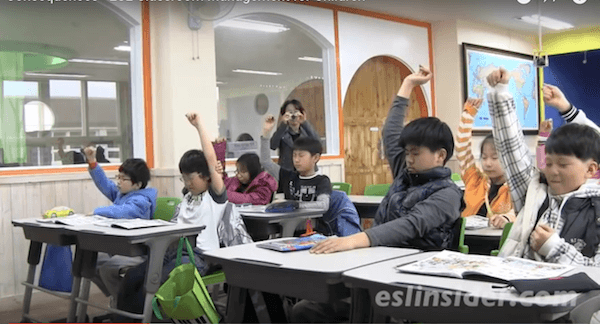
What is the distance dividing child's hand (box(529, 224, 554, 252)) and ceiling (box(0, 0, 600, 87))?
4.12 metres

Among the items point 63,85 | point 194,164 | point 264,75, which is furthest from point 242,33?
point 194,164

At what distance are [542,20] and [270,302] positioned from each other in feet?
25.1

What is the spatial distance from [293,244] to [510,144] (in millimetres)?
807

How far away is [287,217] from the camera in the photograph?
352 cm

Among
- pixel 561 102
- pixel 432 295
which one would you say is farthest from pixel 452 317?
pixel 561 102

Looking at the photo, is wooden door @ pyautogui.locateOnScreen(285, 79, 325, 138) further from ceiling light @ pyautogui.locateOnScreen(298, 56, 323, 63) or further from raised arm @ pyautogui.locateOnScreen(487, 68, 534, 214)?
raised arm @ pyautogui.locateOnScreen(487, 68, 534, 214)

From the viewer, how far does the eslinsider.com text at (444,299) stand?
129 cm

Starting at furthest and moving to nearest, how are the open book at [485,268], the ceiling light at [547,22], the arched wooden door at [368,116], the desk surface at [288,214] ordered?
the ceiling light at [547,22], the arched wooden door at [368,116], the desk surface at [288,214], the open book at [485,268]

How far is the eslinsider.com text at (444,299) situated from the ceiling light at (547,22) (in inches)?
293

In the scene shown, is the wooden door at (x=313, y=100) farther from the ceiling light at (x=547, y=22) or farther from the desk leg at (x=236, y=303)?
the desk leg at (x=236, y=303)

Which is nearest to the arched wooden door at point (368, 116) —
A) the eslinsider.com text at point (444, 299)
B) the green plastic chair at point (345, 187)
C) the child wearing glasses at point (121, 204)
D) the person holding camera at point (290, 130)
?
the person holding camera at point (290, 130)

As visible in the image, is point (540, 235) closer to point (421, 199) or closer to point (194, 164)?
point (421, 199)

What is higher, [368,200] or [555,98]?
[555,98]

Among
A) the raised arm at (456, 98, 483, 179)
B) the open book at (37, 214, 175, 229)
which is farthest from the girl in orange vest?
the open book at (37, 214, 175, 229)
